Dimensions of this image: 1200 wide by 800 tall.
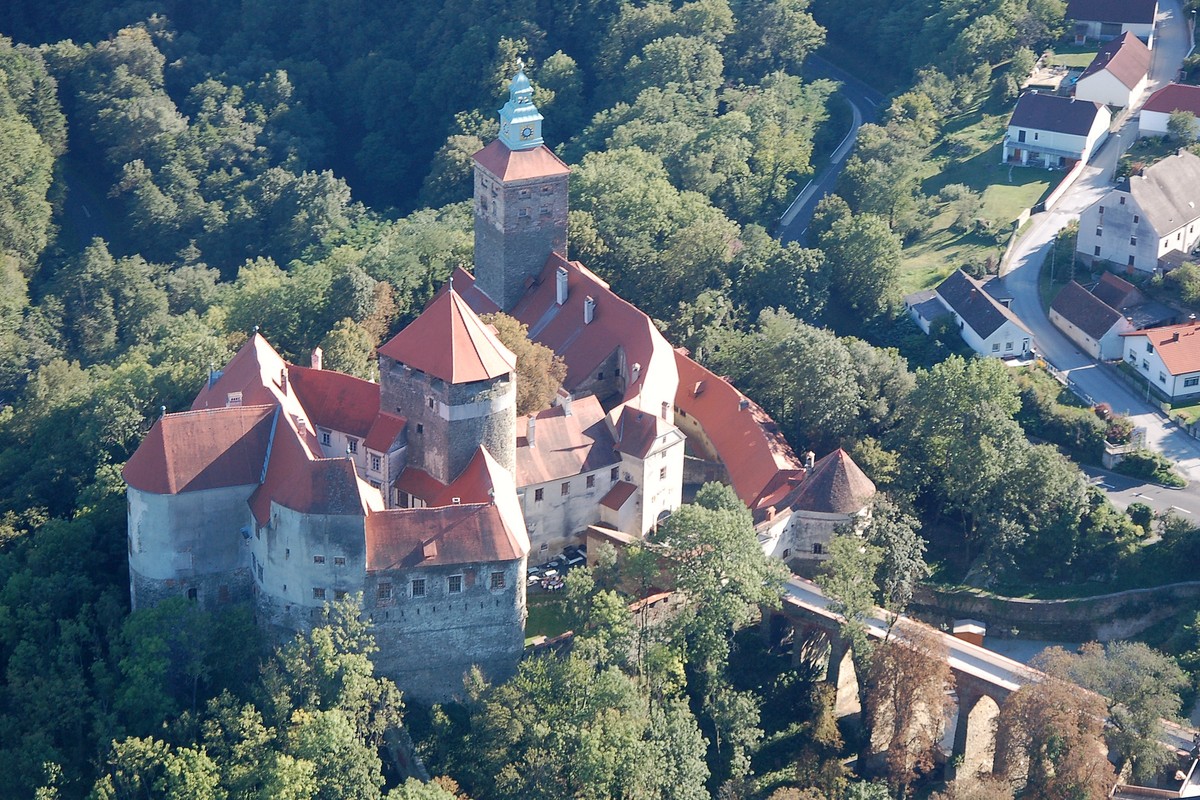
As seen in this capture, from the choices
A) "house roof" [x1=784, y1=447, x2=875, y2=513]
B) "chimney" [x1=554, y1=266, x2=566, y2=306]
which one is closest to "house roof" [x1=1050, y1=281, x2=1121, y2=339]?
"house roof" [x1=784, y1=447, x2=875, y2=513]

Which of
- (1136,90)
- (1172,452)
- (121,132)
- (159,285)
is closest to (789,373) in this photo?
(1172,452)

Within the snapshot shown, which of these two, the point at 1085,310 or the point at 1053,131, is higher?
the point at 1053,131

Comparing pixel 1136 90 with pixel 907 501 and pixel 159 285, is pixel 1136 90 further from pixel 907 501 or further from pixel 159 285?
pixel 159 285

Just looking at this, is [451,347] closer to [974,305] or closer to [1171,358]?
[974,305]

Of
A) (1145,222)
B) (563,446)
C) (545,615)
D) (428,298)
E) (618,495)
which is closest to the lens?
(545,615)

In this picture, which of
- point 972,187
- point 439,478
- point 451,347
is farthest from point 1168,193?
point 439,478

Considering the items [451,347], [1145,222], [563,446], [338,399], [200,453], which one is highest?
[451,347]
